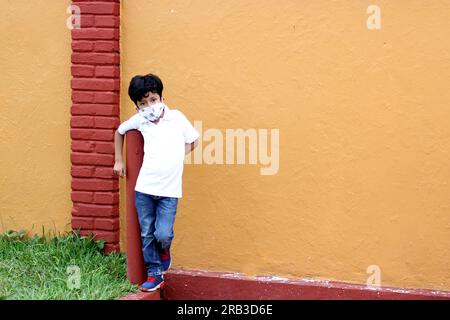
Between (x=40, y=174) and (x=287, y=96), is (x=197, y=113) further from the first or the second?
(x=40, y=174)

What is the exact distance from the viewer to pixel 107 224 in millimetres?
4922

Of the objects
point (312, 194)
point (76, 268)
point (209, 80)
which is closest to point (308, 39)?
point (209, 80)

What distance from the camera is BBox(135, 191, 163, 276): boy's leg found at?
4.33m

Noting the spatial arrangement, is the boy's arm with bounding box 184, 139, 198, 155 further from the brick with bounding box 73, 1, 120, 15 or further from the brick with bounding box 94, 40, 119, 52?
the brick with bounding box 73, 1, 120, 15

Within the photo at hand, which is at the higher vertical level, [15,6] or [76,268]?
[15,6]

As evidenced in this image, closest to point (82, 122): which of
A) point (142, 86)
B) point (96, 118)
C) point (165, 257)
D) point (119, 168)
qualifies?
point (96, 118)

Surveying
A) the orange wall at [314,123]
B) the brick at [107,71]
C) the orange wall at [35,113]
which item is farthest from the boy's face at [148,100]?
the orange wall at [35,113]

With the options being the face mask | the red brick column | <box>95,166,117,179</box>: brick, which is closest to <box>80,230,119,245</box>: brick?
the red brick column

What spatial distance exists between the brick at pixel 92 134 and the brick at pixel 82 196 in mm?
398

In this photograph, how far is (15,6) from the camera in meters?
5.05

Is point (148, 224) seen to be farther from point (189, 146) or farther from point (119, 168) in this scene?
point (189, 146)

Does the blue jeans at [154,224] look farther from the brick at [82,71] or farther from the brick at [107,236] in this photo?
the brick at [82,71]

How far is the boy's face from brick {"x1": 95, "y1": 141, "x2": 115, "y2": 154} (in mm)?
693
